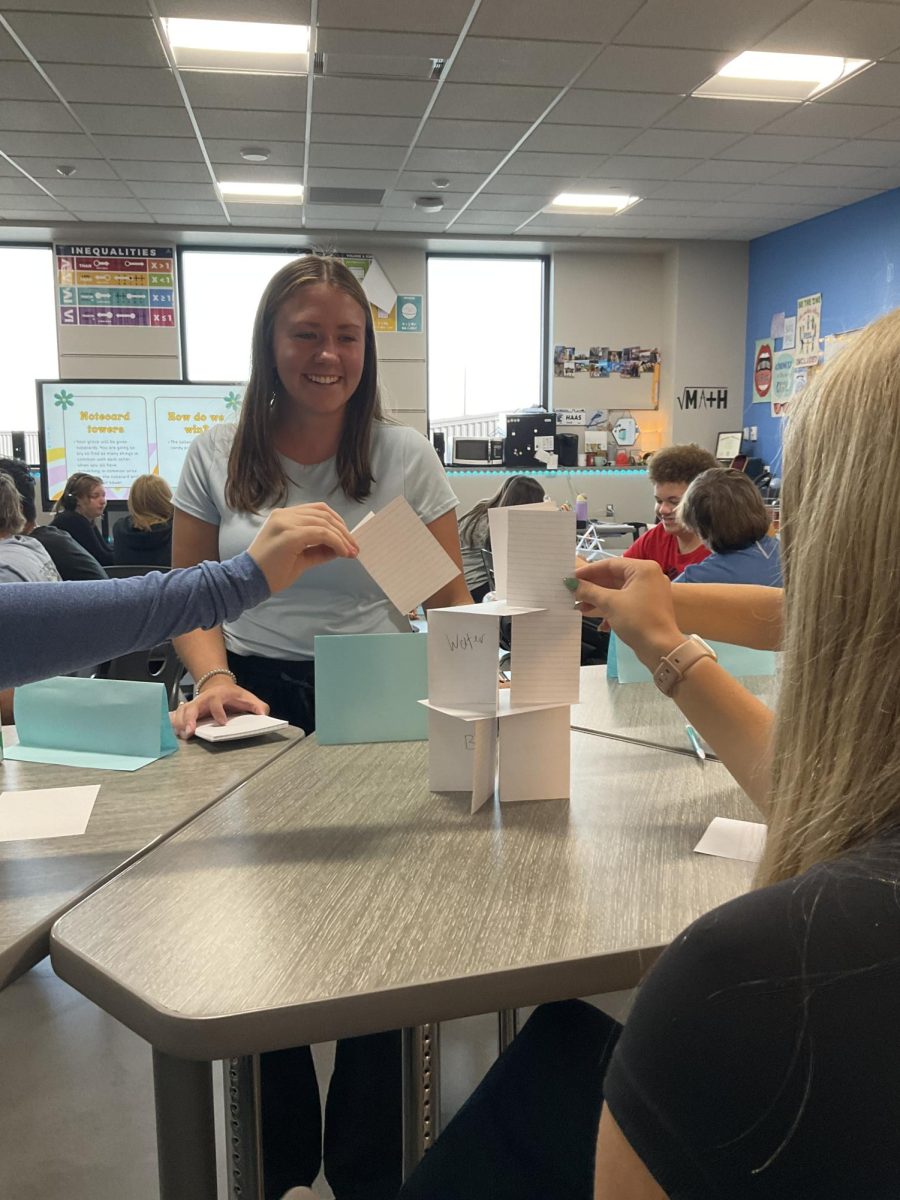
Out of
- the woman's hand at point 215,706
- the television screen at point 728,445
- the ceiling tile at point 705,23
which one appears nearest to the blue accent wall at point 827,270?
the television screen at point 728,445

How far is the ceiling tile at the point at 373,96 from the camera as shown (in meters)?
3.96

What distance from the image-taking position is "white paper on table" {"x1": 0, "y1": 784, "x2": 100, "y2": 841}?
990 mm

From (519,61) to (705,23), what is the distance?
772 millimetres

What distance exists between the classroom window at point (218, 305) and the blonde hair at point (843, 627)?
22.2 ft

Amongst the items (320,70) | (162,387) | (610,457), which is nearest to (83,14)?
(320,70)

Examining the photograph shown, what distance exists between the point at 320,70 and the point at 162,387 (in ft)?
10.5

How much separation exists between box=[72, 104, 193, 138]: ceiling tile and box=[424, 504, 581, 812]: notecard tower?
4.17 meters

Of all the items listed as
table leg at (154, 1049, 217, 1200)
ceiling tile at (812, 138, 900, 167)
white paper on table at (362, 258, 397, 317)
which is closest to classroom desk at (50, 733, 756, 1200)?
table leg at (154, 1049, 217, 1200)

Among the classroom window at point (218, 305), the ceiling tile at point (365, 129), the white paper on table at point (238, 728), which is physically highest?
the ceiling tile at point (365, 129)

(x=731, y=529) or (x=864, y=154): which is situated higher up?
(x=864, y=154)

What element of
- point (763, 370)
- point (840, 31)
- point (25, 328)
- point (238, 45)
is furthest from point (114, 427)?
point (840, 31)

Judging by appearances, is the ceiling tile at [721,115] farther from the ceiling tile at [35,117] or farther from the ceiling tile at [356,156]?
the ceiling tile at [35,117]

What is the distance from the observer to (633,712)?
1550 millimetres

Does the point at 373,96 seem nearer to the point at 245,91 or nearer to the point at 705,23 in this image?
the point at 245,91
